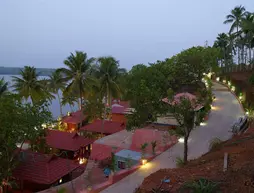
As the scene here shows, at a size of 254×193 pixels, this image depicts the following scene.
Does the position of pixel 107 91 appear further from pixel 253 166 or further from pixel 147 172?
pixel 253 166

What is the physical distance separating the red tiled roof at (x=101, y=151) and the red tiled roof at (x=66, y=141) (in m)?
3.05

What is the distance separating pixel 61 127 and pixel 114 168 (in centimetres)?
1840

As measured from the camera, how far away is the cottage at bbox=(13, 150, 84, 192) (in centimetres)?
1516

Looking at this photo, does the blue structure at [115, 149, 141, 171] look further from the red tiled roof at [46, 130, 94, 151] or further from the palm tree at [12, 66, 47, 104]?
the palm tree at [12, 66, 47, 104]

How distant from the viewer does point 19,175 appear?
50.6ft

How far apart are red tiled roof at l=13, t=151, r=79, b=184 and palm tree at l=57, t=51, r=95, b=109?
442 inches

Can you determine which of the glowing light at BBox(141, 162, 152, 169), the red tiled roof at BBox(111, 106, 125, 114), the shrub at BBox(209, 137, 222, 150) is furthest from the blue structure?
the red tiled roof at BBox(111, 106, 125, 114)

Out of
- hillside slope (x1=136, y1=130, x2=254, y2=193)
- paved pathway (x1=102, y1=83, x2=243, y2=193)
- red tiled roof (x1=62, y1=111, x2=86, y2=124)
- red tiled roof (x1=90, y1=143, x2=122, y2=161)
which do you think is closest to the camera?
hillside slope (x1=136, y1=130, x2=254, y2=193)

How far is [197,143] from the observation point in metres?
17.7

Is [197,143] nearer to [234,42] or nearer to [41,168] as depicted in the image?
[41,168]

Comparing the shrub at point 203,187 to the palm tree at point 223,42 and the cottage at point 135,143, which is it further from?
the palm tree at point 223,42

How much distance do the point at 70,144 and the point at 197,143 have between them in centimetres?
1095

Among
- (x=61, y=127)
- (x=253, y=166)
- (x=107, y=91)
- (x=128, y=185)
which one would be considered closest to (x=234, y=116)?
(x=107, y=91)

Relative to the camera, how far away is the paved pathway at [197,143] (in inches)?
486
